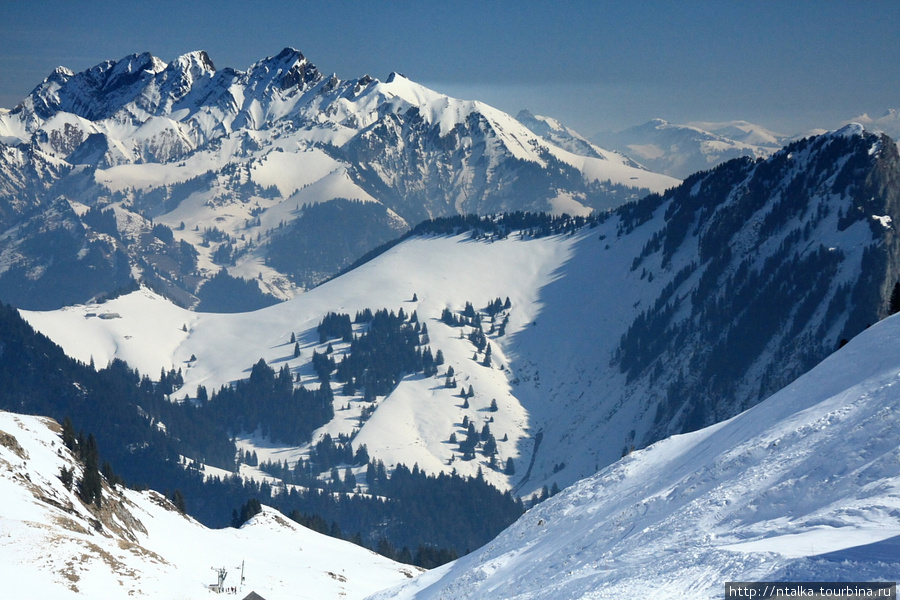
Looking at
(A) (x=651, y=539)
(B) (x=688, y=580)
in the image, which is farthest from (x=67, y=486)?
(B) (x=688, y=580)

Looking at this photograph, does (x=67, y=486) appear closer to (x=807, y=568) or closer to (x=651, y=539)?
(x=651, y=539)

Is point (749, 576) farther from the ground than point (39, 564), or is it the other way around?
point (39, 564)

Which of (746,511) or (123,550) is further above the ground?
(123,550)

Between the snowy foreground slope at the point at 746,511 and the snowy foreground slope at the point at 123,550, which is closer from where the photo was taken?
the snowy foreground slope at the point at 746,511

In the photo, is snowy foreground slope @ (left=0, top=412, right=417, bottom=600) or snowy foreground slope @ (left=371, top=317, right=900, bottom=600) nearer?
snowy foreground slope @ (left=371, top=317, right=900, bottom=600)
